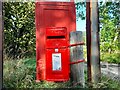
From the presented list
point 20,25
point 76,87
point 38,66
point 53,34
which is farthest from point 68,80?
point 20,25

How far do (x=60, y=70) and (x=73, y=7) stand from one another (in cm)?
102

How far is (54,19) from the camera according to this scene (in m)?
4.00

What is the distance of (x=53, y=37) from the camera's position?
4.02 m

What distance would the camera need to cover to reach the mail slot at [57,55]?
4.01m

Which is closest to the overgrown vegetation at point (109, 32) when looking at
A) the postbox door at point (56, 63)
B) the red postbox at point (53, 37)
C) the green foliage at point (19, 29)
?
the red postbox at point (53, 37)

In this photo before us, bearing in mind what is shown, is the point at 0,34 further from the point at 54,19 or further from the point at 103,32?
the point at 103,32

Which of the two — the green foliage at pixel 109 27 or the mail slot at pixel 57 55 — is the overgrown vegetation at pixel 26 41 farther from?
the mail slot at pixel 57 55

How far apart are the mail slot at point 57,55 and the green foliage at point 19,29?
0.89 ft

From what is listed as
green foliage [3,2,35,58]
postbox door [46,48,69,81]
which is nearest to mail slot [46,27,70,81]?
postbox door [46,48,69,81]

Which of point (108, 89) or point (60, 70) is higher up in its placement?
point (60, 70)

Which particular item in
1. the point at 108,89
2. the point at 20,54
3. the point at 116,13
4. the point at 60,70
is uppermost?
the point at 116,13

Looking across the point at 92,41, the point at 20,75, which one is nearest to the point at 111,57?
the point at 92,41

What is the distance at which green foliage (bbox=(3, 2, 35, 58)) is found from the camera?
13.2 ft

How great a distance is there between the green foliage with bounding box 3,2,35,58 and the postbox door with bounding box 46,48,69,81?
30 centimetres
